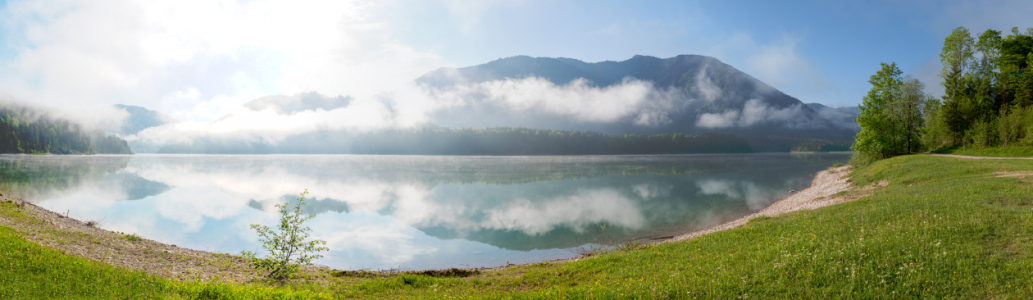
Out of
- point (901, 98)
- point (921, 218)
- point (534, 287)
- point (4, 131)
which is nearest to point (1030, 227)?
point (921, 218)

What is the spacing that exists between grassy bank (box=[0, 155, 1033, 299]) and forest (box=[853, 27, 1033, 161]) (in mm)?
50838

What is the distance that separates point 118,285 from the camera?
8.68 meters

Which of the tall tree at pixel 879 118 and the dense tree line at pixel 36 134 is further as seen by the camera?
the dense tree line at pixel 36 134

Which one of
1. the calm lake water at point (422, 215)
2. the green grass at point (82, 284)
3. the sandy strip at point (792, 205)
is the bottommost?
the calm lake water at point (422, 215)

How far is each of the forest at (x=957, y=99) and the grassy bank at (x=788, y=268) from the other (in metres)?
50.8

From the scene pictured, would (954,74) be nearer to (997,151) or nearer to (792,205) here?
(997,151)

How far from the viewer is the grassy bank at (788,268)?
300 inches

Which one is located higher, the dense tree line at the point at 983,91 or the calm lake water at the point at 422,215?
the dense tree line at the point at 983,91

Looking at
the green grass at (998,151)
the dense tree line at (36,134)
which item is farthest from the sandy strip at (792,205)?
the dense tree line at (36,134)

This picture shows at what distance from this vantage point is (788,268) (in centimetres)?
903

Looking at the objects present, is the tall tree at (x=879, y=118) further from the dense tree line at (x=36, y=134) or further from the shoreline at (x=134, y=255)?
the dense tree line at (x=36, y=134)

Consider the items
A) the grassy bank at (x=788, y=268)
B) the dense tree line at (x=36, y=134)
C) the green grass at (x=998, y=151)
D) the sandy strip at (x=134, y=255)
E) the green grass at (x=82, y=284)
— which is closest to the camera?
the grassy bank at (x=788, y=268)

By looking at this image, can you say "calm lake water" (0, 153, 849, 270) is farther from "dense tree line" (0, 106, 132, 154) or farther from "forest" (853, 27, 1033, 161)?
"dense tree line" (0, 106, 132, 154)

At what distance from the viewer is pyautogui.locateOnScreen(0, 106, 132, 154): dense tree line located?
151 m
